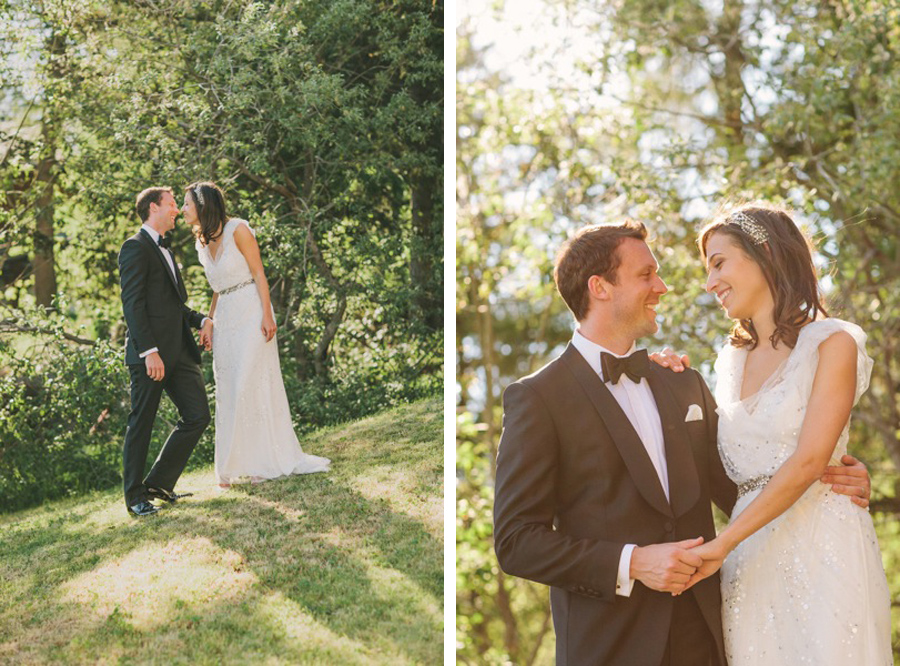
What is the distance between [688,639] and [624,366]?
2.10 feet

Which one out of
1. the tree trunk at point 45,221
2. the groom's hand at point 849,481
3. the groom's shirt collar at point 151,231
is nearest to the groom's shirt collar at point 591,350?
the groom's hand at point 849,481

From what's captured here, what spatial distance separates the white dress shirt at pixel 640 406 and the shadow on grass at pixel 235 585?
3.92ft

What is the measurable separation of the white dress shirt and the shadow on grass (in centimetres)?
120

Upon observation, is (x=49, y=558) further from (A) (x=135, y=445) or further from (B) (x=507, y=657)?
(B) (x=507, y=657)

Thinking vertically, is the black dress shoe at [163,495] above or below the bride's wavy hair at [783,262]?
below

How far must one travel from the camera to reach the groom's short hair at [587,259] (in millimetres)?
2322

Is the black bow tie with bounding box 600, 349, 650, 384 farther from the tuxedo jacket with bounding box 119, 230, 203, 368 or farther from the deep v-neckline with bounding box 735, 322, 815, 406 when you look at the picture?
the tuxedo jacket with bounding box 119, 230, 203, 368

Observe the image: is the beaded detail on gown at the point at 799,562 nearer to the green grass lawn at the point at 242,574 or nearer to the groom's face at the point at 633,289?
the groom's face at the point at 633,289

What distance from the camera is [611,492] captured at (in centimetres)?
218

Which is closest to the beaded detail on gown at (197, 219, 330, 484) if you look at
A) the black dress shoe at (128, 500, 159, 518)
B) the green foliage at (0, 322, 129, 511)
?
the black dress shoe at (128, 500, 159, 518)

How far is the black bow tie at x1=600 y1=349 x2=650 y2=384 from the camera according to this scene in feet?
7.34

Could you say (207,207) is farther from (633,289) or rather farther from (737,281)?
(737,281)

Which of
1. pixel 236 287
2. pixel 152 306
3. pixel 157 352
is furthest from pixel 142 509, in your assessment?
pixel 236 287

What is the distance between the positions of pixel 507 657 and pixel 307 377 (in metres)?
2.96
